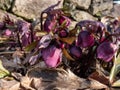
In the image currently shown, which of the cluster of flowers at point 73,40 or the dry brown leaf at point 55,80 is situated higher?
the cluster of flowers at point 73,40

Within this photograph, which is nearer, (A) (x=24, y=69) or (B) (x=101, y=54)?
(B) (x=101, y=54)

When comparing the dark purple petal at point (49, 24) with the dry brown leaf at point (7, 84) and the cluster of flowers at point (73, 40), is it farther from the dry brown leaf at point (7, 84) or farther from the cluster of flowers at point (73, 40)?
the dry brown leaf at point (7, 84)

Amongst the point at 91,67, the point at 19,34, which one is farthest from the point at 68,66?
the point at 19,34

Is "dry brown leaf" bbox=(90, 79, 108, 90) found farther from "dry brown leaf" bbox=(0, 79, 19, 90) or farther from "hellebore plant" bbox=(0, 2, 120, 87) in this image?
"dry brown leaf" bbox=(0, 79, 19, 90)

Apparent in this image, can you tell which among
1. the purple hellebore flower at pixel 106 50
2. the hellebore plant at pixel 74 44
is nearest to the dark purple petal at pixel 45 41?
the hellebore plant at pixel 74 44

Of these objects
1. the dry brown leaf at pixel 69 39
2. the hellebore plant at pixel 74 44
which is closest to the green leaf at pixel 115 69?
the hellebore plant at pixel 74 44

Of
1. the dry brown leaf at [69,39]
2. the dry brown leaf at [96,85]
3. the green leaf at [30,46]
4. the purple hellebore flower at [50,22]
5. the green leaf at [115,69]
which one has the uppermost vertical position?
the purple hellebore flower at [50,22]

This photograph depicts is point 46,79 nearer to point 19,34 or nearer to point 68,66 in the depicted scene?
point 68,66

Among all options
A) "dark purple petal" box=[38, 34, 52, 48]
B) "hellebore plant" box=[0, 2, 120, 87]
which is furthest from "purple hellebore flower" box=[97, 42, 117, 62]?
"dark purple petal" box=[38, 34, 52, 48]
